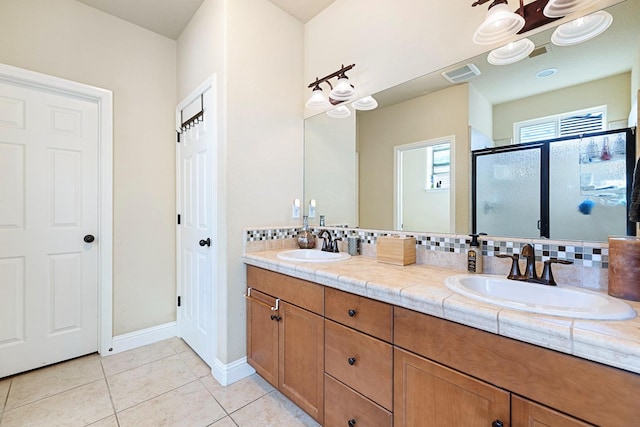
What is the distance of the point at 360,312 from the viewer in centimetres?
121

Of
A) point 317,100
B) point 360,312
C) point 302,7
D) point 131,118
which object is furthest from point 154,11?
point 360,312

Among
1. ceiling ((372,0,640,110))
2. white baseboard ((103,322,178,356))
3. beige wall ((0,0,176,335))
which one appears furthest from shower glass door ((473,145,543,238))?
white baseboard ((103,322,178,356))

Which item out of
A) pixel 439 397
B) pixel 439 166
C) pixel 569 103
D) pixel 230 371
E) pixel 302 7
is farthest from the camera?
pixel 302 7

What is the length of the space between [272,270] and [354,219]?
27.3 inches

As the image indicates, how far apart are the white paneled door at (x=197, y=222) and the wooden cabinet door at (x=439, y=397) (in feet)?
4.67

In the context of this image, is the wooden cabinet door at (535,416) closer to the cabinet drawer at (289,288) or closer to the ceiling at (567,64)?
the cabinet drawer at (289,288)

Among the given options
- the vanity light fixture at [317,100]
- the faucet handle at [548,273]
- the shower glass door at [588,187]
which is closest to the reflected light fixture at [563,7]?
the shower glass door at [588,187]

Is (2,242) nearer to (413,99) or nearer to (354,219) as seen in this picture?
(354,219)

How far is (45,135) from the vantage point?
205 centimetres

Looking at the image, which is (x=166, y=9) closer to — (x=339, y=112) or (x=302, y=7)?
(x=302, y=7)

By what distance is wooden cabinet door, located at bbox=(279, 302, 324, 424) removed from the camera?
1406mm

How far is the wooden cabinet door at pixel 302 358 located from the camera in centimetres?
141

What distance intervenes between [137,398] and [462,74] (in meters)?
2.70

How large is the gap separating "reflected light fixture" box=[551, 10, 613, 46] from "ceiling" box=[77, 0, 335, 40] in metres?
1.56
